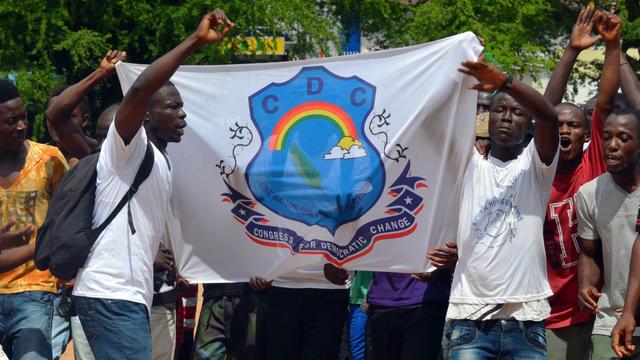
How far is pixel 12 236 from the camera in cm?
589

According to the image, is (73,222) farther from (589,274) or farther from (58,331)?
(589,274)

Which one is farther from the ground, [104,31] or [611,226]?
[104,31]

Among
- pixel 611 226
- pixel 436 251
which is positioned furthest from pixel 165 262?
pixel 611 226

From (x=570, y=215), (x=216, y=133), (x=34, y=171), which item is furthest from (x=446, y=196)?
(x=34, y=171)

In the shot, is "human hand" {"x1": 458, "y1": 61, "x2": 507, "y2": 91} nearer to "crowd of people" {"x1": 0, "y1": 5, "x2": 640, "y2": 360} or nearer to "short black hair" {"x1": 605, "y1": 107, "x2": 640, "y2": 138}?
"crowd of people" {"x1": 0, "y1": 5, "x2": 640, "y2": 360}

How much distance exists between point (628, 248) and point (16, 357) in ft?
11.4

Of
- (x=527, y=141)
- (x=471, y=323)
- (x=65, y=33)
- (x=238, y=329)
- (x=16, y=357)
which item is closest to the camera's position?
(x=471, y=323)

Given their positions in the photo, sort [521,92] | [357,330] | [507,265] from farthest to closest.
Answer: [357,330] < [507,265] < [521,92]

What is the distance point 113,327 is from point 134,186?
2.35 ft

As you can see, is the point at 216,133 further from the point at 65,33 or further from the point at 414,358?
the point at 65,33

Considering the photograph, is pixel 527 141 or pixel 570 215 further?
pixel 527 141

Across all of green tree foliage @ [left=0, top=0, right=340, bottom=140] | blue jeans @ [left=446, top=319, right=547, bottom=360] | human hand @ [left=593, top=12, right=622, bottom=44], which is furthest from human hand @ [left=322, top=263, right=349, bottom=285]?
green tree foliage @ [left=0, top=0, right=340, bottom=140]

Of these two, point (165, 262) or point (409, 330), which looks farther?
point (165, 262)

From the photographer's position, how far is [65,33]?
16.6m
